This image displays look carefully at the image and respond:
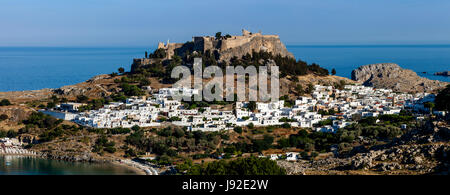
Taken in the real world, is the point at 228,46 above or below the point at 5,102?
above

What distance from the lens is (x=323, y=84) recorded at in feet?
144

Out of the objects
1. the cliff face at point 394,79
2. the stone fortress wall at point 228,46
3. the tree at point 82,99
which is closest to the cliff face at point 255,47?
the stone fortress wall at point 228,46

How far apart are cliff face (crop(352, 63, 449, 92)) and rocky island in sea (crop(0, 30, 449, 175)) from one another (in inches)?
82.8

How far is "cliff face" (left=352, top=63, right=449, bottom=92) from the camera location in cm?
4793

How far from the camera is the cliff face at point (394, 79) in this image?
157 feet

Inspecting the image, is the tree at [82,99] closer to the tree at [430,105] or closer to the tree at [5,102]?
the tree at [5,102]

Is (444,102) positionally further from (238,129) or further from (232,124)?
(232,124)

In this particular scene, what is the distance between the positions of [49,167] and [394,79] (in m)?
37.0

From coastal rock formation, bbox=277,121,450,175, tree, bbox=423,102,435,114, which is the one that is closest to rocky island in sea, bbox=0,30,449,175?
coastal rock formation, bbox=277,121,450,175

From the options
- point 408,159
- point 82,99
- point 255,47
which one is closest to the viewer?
point 408,159

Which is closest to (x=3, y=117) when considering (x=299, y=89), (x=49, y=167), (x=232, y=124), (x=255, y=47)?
(x=49, y=167)

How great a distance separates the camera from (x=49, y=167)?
26.8 m

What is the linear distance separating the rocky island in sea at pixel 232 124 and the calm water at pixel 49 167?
2.48 ft
